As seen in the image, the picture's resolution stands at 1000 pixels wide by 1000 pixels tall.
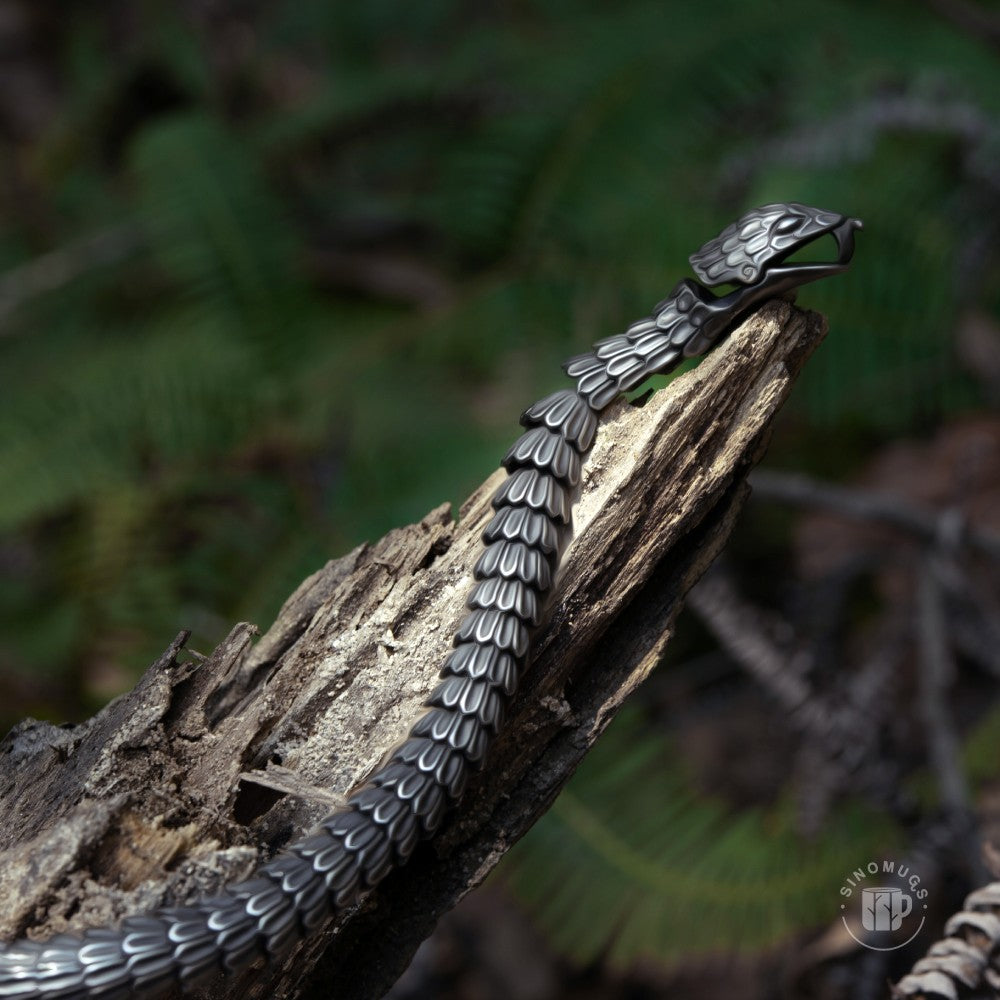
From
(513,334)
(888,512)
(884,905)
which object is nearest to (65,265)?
(513,334)

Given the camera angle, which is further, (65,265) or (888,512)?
(65,265)

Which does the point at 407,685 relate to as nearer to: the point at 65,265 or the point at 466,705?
the point at 466,705

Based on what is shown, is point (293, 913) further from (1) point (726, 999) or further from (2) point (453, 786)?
(1) point (726, 999)

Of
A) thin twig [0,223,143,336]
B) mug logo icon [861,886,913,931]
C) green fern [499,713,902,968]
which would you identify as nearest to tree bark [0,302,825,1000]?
mug logo icon [861,886,913,931]

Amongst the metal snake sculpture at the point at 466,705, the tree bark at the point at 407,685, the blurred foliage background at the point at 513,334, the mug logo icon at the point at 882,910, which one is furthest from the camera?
the blurred foliage background at the point at 513,334

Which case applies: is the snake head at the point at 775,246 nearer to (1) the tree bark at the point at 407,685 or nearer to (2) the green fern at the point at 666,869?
(1) the tree bark at the point at 407,685

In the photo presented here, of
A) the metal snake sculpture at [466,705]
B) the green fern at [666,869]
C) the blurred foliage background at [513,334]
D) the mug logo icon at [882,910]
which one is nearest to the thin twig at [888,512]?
the blurred foliage background at [513,334]

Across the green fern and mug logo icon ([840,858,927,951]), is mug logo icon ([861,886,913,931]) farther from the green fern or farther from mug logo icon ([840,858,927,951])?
the green fern
